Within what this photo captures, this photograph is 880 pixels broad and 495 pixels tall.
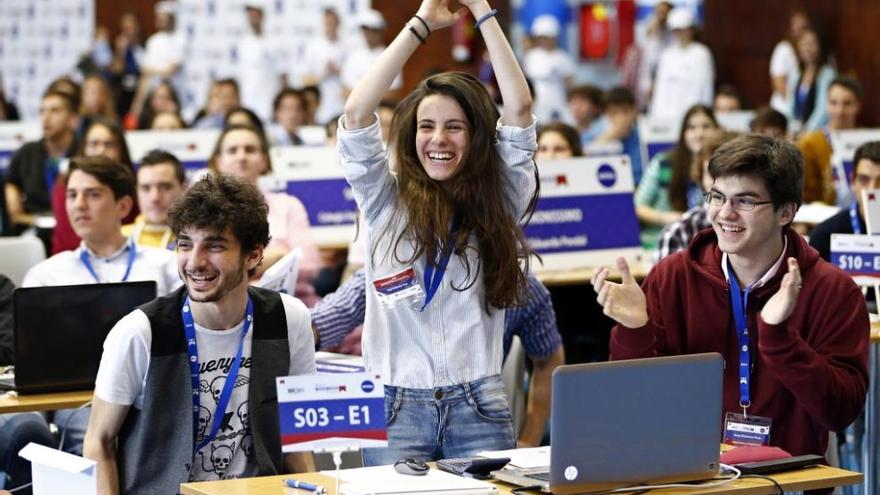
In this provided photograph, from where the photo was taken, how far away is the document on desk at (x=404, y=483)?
3.07 metres

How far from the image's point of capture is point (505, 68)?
3781 millimetres

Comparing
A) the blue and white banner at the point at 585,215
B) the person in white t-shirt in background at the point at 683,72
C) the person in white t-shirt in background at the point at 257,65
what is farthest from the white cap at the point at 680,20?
the blue and white banner at the point at 585,215

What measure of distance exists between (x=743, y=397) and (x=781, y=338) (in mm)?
263

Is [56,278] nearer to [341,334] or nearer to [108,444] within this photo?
[341,334]

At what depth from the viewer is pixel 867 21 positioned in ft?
43.5

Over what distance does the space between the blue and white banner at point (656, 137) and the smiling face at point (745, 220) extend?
6217 millimetres

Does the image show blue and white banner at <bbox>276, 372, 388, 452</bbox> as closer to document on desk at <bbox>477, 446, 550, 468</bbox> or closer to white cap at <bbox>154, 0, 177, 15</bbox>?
document on desk at <bbox>477, 446, 550, 468</bbox>

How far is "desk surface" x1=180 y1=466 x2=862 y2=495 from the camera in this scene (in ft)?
10.3

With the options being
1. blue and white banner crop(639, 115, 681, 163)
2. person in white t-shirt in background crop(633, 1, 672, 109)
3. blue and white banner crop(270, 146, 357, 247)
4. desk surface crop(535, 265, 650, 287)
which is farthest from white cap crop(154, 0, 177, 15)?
desk surface crop(535, 265, 650, 287)

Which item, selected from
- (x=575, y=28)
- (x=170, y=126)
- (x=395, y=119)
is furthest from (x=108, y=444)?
(x=575, y=28)

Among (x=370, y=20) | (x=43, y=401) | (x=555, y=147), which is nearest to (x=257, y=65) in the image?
(x=370, y=20)

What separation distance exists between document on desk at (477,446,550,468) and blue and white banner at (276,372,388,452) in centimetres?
35

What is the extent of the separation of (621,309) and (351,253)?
2950 mm

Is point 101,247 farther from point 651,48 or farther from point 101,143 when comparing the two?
point 651,48
